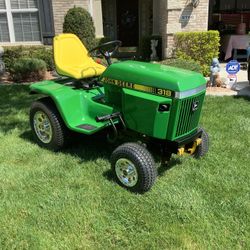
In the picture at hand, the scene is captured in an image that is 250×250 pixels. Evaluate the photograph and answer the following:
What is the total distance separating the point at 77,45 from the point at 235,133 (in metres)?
2.47

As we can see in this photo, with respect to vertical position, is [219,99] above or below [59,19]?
below

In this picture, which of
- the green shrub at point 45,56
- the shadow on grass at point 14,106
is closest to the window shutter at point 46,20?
the green shrub at point 45,56

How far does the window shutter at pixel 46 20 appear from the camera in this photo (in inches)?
418

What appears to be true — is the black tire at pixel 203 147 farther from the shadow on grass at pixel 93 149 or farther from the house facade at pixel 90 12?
the house facade at pixel 90 12

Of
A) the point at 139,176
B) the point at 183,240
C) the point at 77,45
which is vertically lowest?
the point at 183,240

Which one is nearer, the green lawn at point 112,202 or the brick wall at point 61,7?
the green lawn at point 112,202

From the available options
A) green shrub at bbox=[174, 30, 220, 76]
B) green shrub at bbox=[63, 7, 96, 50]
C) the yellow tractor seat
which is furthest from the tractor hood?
green shrub at bbox=[63, 7, 96, 50]

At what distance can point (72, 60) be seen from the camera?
4527 millimetres

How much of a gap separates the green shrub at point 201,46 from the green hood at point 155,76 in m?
5.55

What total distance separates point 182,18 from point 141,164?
7.17 m

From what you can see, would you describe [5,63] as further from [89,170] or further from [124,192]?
[124,192]

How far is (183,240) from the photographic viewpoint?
113 inches

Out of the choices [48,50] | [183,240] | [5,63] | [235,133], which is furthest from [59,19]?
[183,240]

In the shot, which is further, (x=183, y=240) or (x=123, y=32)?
(x=123, y=32)
